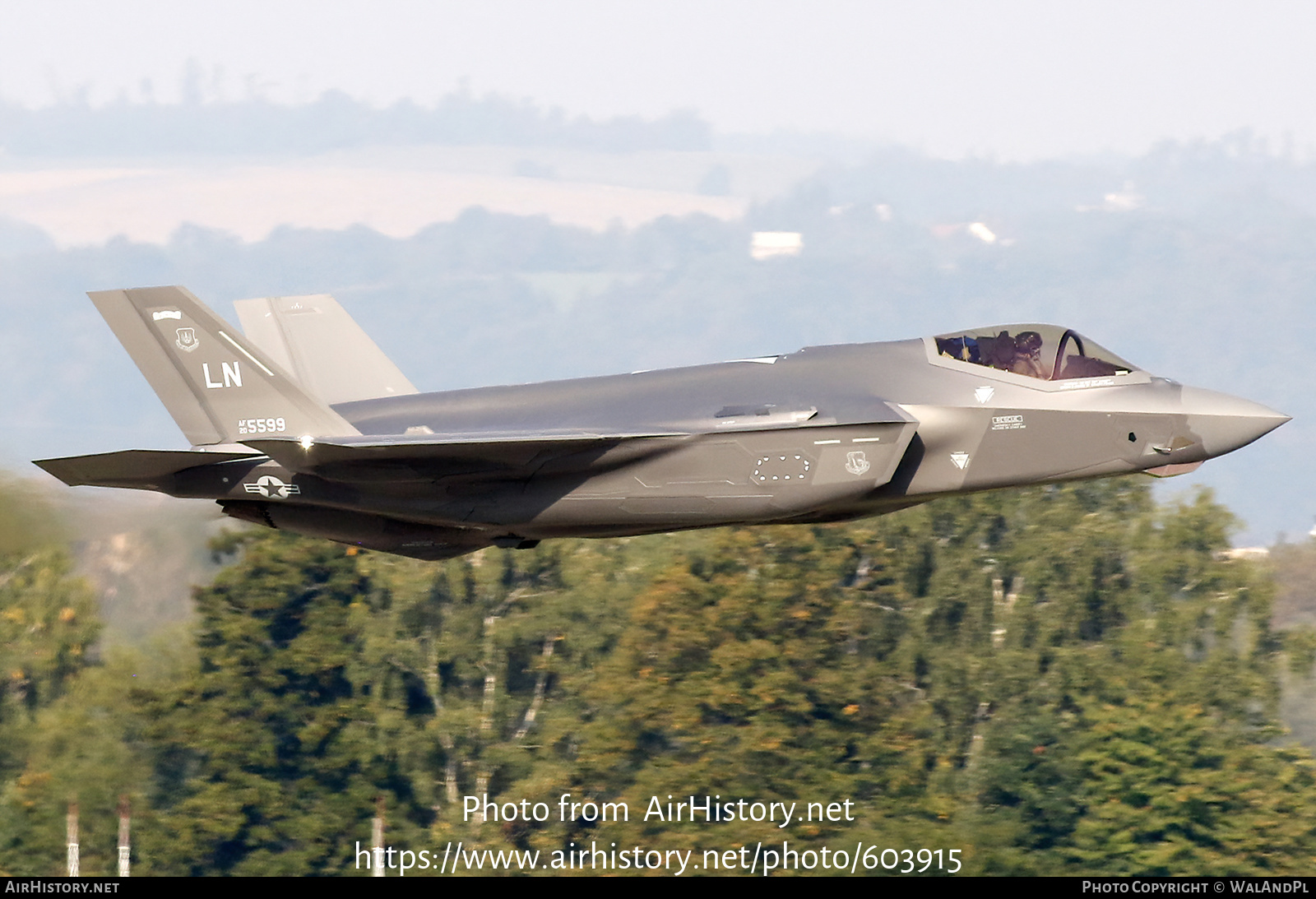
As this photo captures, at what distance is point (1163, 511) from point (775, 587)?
1804 centimetres

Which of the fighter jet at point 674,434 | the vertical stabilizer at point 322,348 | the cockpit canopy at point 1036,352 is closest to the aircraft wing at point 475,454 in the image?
the fighter jet at point 674,434

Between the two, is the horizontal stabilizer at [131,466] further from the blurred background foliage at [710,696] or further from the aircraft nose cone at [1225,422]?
→ the blurred background foliage at [710,696]

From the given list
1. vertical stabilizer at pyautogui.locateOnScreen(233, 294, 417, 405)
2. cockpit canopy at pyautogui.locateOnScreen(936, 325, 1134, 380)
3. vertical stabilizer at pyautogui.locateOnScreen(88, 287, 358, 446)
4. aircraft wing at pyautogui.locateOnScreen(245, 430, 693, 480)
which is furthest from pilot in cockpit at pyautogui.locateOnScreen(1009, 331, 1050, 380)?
vertical stabilizer at pyautogui.locateOnScreen(88, 287, 358, 446)

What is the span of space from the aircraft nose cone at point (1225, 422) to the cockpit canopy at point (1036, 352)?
0.90 metres

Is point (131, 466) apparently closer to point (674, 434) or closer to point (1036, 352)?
point (674, 434)

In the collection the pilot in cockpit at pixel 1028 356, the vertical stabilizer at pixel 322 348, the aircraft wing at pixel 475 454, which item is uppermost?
the vertical stabilizer at pixel 322 348

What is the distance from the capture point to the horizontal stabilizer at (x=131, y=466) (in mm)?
17328

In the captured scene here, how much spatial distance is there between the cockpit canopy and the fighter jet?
0.03m

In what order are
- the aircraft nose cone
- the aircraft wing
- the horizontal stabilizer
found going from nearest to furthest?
the horizontal stabilizer → the aircraft wing → the aircraft nose cone

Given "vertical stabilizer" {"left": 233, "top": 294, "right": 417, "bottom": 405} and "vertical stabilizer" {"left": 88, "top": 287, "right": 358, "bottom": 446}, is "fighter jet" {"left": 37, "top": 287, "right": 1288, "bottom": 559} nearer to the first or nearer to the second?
"vertical stabilizer" {"left": 88, "top": 287, "right": 358, "bottom": 446}

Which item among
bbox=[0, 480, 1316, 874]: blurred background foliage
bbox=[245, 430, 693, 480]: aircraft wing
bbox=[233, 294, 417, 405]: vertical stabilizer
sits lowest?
bbox=[0, 480, 1316, 874]: blurred background foliage

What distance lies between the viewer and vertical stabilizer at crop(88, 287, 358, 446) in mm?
18719

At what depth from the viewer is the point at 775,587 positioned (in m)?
48.4
